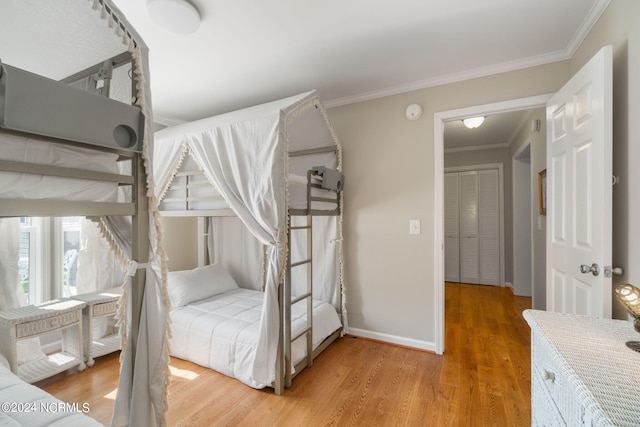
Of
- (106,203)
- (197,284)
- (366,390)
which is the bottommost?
(366,390)

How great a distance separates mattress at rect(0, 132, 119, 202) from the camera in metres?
0.85

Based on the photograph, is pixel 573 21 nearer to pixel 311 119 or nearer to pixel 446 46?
pixel 446 46

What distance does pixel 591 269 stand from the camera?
1437 millimetres

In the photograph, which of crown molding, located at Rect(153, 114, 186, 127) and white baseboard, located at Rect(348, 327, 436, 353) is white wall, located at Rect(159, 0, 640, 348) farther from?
crown molding, located at Rect(153, 114, 186, 127)

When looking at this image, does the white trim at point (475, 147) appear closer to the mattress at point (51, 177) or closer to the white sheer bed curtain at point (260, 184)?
the white sheer bed curtain at point (260, 184)

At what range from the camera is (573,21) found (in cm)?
177

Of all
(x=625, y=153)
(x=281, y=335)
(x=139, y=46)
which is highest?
(x=139, y=46)

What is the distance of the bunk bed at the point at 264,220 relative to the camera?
194 cm

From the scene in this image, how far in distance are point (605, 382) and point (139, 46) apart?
1935 mm

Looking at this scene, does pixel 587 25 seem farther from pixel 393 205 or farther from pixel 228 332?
pixel 228 332

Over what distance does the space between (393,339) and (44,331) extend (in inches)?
111

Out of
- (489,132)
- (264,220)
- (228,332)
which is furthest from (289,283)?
(489,132)

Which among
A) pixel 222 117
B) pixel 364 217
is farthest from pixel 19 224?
pixel 364 217

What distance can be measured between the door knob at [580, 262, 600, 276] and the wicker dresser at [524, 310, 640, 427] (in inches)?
14.1
